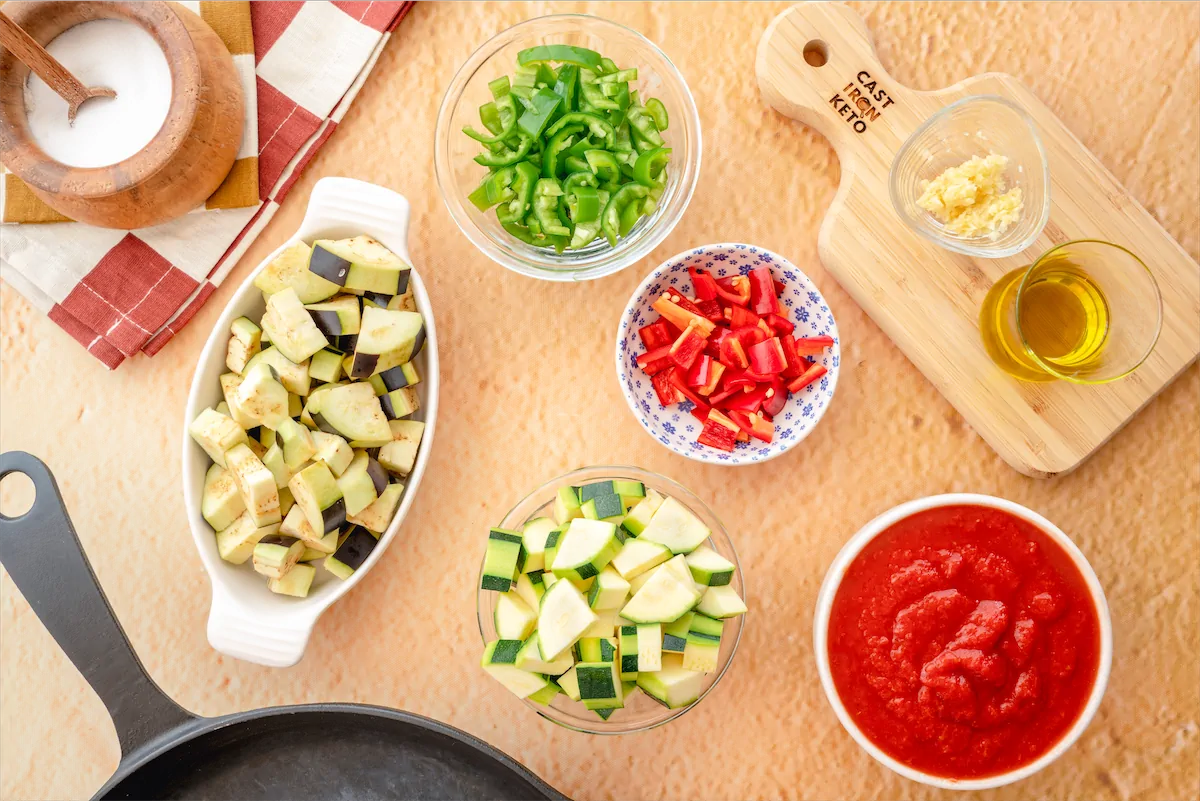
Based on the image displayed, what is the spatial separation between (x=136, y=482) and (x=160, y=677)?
43cm

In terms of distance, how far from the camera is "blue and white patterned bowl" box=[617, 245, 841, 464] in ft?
5.62

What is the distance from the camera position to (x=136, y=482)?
1.90 meters

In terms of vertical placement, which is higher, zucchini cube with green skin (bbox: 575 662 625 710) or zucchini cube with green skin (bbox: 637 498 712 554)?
zucchini cube with green skin (bbox: 637 498 712 554)

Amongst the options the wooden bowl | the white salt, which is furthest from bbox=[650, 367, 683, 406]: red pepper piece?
the white salt

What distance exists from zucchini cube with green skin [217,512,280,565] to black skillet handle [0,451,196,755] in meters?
0.22

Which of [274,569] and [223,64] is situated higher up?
[223,64]

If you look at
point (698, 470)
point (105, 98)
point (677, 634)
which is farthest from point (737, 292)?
point (105, 98)

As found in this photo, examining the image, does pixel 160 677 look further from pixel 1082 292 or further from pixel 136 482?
pixel 1082 292

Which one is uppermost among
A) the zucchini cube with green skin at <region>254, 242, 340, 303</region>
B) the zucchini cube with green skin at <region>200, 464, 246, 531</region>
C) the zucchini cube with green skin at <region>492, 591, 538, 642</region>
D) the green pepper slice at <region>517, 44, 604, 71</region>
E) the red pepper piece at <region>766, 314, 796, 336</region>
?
the green pepper slice at <region>517, 44, 604, 71</region>

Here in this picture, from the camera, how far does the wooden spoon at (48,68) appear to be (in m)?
1.51

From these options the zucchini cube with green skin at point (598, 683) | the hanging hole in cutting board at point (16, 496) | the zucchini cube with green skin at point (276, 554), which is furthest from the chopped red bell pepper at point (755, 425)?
the hanging hole in cutting board at point (16, 496)

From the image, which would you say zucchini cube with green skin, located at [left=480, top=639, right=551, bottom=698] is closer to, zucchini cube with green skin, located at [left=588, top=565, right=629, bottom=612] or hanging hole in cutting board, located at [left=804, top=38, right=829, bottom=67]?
zucchini cube with green skin, located at [left=588, top=565, right=629, bottom=612]

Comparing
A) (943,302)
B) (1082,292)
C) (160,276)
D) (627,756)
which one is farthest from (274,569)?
(1082,292)

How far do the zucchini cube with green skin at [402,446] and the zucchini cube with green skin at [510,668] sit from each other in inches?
15.6
